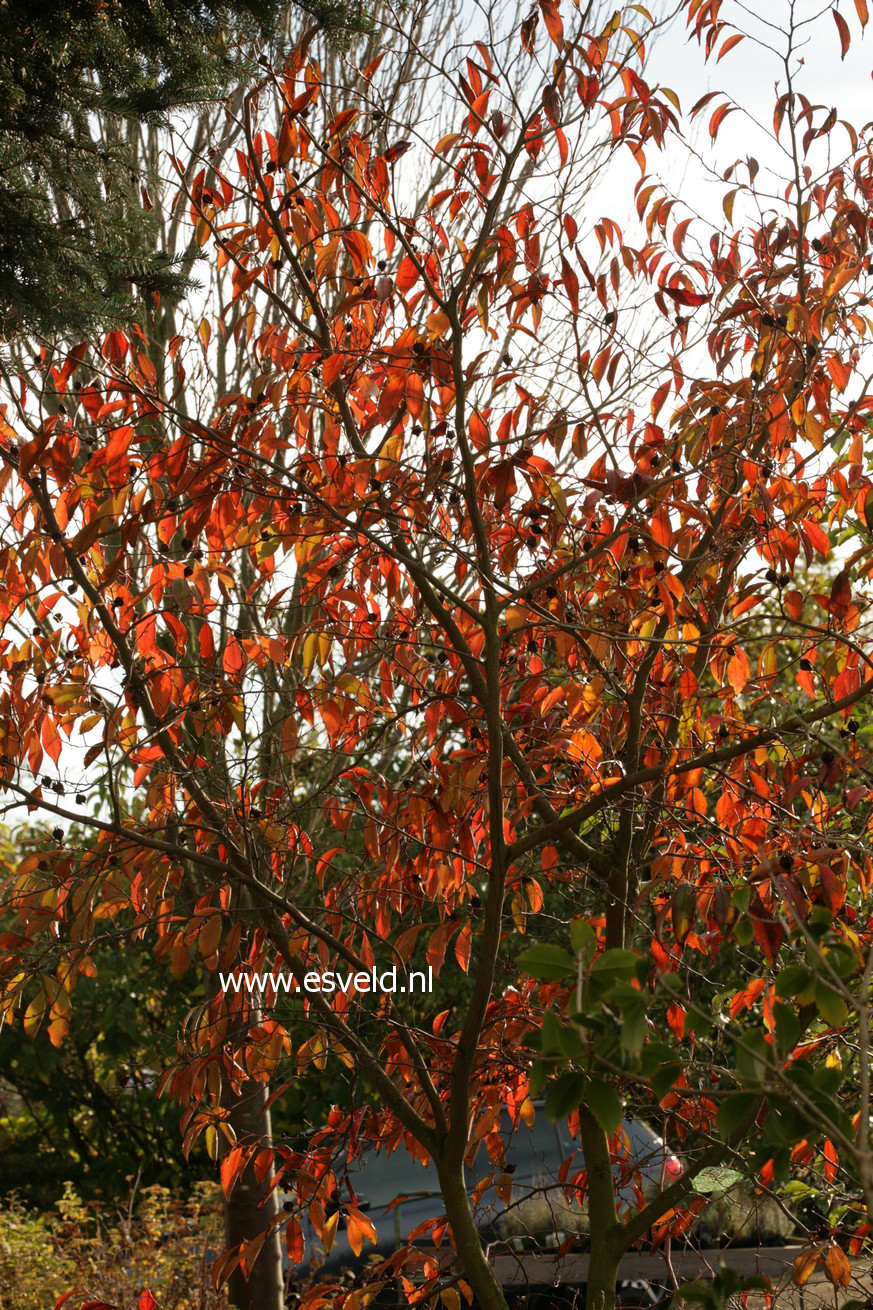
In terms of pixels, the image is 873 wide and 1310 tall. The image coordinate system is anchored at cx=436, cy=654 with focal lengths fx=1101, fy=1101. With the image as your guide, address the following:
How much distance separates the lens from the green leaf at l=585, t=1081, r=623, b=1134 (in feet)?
2.93

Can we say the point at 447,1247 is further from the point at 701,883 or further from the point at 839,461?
the point at 839,461

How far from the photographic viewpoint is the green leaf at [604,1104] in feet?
2.93

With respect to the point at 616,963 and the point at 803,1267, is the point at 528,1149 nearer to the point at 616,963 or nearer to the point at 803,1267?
the point at 803,1267

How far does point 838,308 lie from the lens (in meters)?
2.09

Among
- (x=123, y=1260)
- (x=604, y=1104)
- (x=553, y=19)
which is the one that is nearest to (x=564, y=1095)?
(x=604, y=1104)

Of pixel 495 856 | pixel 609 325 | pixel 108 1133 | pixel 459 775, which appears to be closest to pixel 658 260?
pixel 609 325

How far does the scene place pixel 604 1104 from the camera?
90cm

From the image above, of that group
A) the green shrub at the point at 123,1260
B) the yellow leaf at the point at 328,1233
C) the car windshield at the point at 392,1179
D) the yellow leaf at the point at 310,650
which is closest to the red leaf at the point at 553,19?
the yellow leaf at the point at 310,650

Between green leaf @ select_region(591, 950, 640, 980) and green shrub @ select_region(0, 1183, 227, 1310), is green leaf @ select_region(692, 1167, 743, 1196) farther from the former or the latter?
green shrub @ select_region(0, 1183, 227, 1310)

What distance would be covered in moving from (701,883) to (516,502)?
88 cm

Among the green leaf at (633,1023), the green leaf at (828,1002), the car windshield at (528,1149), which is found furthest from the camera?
the car windshield at (528,1149)

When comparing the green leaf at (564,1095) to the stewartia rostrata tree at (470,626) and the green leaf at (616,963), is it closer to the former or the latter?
the green leaf at (616,963)

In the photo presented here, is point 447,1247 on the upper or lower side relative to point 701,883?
lower

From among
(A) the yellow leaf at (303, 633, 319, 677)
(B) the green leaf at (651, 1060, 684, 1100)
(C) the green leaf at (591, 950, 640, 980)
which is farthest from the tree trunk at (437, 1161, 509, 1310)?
(C) the green leaf at (591, 950, 640, 980)
